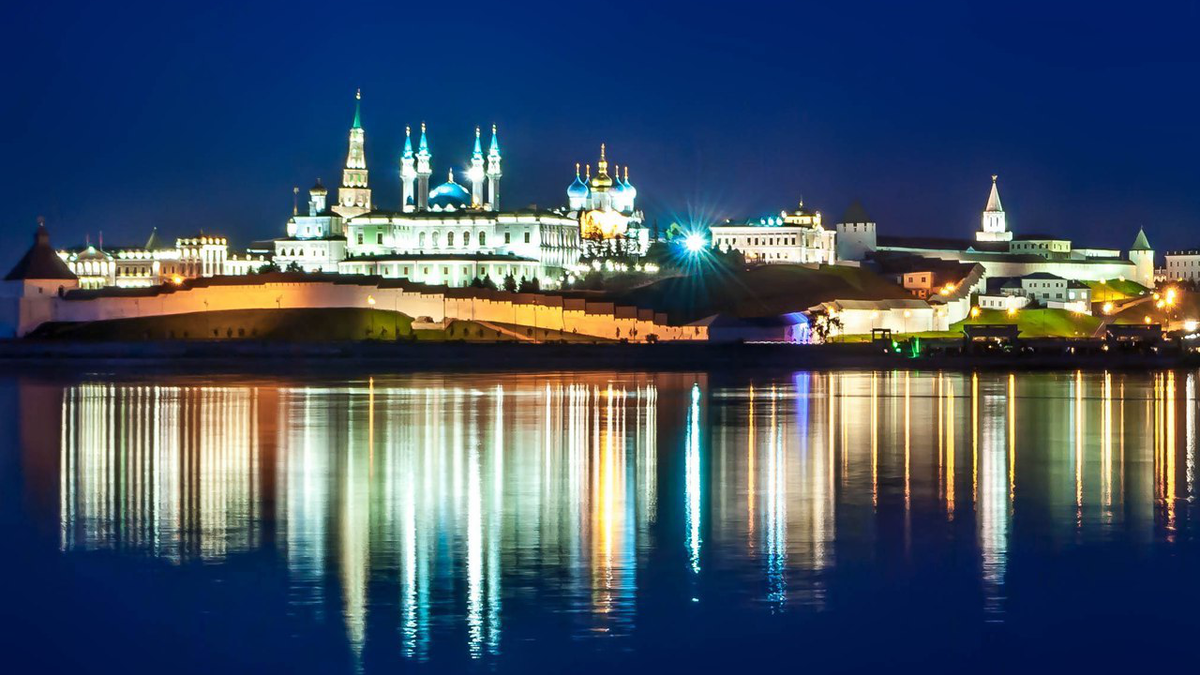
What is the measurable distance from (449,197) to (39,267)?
1090 inches

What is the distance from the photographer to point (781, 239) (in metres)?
98.2

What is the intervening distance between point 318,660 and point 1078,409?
965 inches

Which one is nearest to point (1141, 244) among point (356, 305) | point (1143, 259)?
point (1143, 259)

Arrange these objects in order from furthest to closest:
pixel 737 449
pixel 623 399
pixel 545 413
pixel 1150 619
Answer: pixel 623 399 → pixel 545 413 → pixel 737 449 → pixel 1150 619

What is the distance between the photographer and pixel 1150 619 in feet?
36.7

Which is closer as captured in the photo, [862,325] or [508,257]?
[862,325]

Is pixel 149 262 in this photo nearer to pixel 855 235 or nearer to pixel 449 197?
pixel 449 197

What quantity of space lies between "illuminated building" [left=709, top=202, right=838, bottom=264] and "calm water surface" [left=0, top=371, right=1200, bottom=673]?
7092 centimetres

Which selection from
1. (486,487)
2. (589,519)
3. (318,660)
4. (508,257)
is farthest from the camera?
(508,257)

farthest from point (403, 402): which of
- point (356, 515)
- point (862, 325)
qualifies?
point (862, 325)

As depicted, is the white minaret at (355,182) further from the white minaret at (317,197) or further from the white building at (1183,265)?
the white building at (1183,265)

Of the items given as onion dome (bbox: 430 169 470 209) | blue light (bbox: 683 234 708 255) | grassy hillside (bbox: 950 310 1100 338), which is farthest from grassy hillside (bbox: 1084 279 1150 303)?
onion dome (bbox: 430 169 470 209)

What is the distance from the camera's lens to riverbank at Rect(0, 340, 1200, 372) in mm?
53594

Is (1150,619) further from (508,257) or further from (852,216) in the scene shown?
(852,216)
